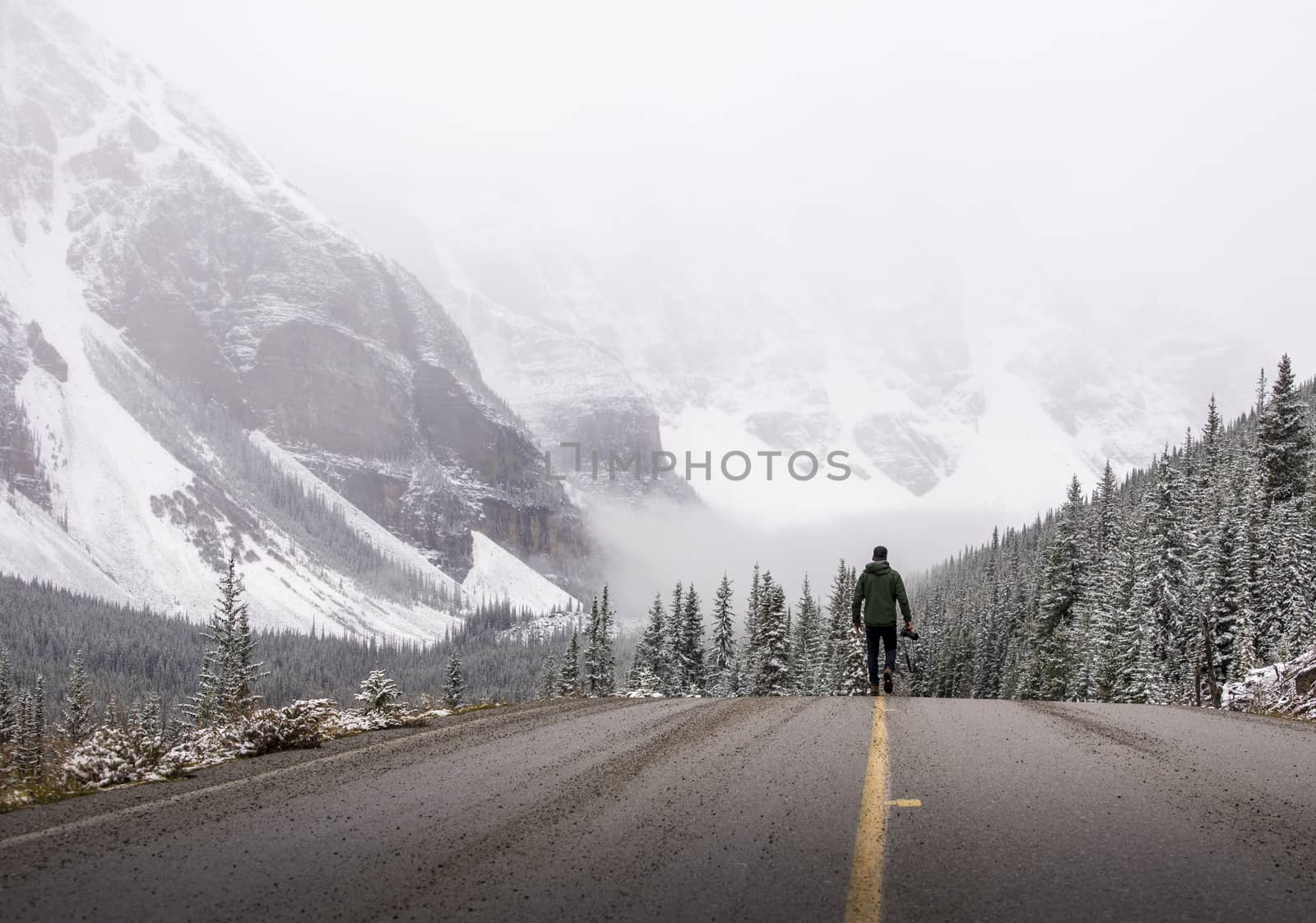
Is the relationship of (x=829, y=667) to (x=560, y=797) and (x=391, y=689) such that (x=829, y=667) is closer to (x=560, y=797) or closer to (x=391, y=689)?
(x=391, y=689)

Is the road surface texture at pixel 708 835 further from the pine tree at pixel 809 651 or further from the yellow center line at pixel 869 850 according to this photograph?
the pine tree at pixel 809 651

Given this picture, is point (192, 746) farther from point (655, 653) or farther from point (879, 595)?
point (655, 653)

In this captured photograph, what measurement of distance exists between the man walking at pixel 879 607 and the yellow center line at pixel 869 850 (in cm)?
745

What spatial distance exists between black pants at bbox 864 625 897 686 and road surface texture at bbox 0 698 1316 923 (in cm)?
624

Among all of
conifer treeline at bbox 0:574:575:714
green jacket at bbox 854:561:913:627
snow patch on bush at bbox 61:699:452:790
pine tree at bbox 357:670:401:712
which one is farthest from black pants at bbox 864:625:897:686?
conifer treeline at bbox 0:574:575:714

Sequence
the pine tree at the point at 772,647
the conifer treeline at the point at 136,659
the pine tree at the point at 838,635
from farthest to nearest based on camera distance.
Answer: the conifer treeline at the point at 136,659, the pine tree at the point at 838,635, the pine tree at the point at 772,647

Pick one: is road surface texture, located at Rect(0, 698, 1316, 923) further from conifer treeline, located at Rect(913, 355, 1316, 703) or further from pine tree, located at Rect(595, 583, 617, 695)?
pine tree, located at Rect(595, 583, 617, 695)

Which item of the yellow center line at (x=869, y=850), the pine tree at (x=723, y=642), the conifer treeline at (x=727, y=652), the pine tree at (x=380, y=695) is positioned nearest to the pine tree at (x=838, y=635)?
the conifer treeline at (x=727, y=652)

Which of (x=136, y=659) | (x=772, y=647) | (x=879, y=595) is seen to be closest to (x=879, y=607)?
(x=879, y=595)

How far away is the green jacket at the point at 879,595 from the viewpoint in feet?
48.6

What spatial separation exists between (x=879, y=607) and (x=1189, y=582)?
33.4 m

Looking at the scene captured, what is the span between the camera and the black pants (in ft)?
49.4

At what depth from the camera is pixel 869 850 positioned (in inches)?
190

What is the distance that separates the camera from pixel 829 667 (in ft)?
211
